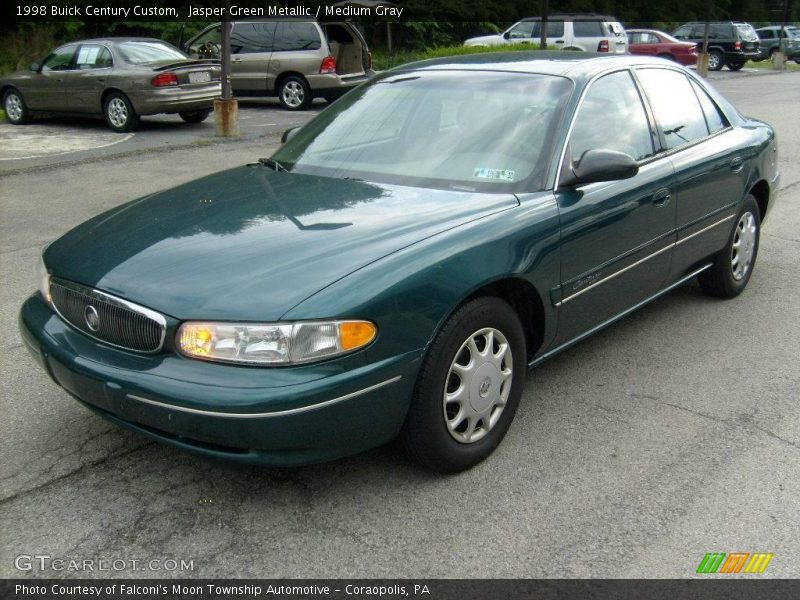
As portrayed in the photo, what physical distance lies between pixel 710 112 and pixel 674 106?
51cm

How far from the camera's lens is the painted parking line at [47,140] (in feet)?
38.4

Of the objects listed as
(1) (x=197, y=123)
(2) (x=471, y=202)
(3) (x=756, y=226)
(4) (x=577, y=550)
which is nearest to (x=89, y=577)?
(4) (x=577, y=550)

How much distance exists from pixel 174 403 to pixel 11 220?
574 cm

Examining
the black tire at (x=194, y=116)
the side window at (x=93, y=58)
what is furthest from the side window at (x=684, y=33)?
the side window at (x=93, y=58)

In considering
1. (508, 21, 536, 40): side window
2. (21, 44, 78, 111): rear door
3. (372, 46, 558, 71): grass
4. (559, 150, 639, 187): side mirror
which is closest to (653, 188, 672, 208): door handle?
(559, 150, 639, 187): side mirror

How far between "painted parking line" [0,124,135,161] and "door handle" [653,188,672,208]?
9253mm

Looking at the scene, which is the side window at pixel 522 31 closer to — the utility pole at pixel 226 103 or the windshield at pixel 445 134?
the utility pole at pixel 226 103

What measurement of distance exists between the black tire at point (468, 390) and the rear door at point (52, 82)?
12.6 metres

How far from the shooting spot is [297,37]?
16.6 meters

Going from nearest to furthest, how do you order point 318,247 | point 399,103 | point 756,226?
point 318,247 < point 399,103 < point 756,226

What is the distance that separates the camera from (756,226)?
18.7ft

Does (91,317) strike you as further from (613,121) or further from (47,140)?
(47,140)

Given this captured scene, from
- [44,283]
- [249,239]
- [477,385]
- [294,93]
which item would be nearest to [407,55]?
[294,93]

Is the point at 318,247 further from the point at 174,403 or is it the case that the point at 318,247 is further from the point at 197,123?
the point at 197,123
